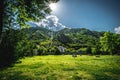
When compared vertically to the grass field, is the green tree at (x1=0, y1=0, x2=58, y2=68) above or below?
above

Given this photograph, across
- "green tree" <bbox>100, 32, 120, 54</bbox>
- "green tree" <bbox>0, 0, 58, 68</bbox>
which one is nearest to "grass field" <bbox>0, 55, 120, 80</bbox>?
"green tree" <bbox>0, 0, 58, 68</bbox>

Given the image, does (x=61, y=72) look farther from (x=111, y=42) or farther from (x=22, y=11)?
(x=111, y=42)

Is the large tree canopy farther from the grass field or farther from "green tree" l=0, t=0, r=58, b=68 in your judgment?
the grass field

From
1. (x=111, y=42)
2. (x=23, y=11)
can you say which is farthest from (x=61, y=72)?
(x=111, y=42)

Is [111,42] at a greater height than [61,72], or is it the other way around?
[111,42]

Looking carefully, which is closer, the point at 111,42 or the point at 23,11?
the point at 23,11

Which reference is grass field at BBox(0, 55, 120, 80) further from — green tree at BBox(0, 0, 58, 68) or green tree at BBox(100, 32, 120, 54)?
green tree at BBox(100, 32, 120, 54)

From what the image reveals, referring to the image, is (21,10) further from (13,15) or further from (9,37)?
(9,37)

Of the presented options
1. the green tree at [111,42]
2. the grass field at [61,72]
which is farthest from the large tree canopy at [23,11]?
the green tree at [111,42]

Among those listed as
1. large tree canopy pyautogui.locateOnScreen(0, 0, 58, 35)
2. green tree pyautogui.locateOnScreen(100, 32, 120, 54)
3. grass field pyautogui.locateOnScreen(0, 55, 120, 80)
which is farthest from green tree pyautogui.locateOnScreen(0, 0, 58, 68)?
green tree pyautogui.locateOnScreen(100, 32, 120, 54)

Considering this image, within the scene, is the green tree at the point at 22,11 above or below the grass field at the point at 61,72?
above

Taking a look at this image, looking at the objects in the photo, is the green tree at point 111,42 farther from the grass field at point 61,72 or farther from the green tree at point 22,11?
the green tree at point 22,11

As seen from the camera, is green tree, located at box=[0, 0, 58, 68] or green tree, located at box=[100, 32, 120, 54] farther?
green tree, located at box=[100, 32, 120, 54]

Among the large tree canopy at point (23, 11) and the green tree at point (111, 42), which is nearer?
the large tree canopy at point (23, 11)
